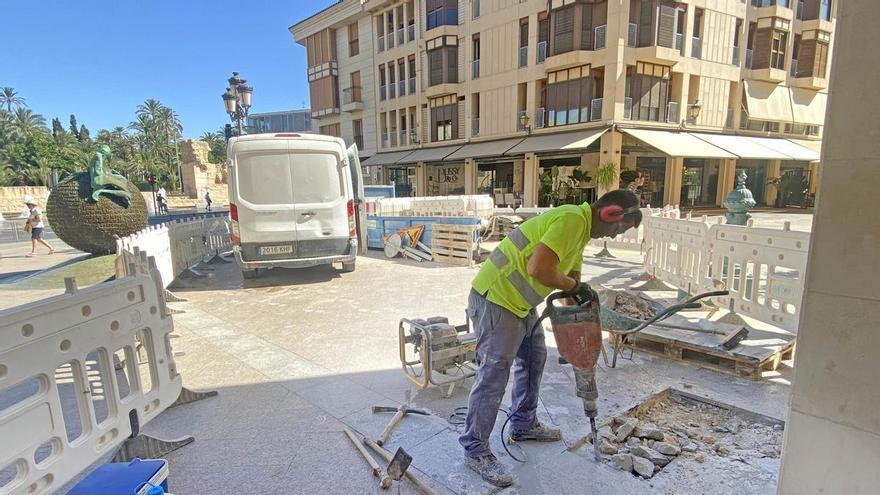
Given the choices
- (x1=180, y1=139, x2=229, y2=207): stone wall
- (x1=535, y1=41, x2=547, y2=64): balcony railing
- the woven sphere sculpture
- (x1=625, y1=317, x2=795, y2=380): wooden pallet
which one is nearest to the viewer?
(x1=625, y1=317, x2=795, y2=380): wooden pallet

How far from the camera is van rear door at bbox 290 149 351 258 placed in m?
7.29

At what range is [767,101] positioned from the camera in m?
23.9

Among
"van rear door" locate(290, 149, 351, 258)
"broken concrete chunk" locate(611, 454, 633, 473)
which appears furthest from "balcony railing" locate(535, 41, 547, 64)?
"broken concrete chunk" locate(611, 454, 633, 473)

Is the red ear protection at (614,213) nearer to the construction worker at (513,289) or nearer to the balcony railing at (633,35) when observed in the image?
the construction worker at (513,289)

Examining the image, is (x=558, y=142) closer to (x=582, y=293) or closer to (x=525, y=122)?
(x=525, y=122)

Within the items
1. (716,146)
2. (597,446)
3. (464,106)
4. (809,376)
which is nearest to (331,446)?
(597,446)

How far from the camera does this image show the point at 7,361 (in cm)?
182

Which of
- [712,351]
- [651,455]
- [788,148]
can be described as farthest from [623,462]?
[788,148]

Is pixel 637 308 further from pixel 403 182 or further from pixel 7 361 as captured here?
pixel 403 182

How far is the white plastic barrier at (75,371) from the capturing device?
188cm

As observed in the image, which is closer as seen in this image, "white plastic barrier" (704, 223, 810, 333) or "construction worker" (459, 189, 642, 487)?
"construction worker" (459, 189, 642, 487)

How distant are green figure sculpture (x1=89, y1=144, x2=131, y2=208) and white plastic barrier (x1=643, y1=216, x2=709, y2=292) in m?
10.5

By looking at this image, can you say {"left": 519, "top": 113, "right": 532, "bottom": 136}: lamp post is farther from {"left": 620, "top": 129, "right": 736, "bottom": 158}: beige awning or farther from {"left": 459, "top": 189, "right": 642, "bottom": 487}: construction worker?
{"left": 459, "top": 189, "right": 642, "bottom": 487}: construction worker

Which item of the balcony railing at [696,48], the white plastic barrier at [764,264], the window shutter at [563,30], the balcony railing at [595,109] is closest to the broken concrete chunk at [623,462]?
the white plastic barrier at [764,264]
